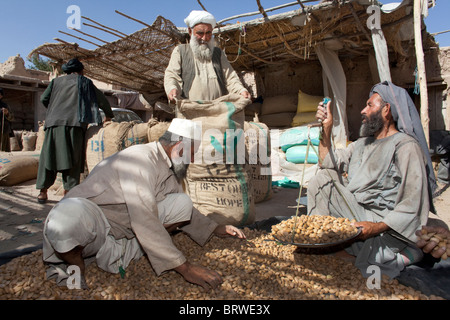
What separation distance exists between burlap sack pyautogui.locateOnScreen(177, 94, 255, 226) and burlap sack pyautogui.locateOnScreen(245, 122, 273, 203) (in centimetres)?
93

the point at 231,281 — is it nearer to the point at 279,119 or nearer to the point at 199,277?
the point at 199,277

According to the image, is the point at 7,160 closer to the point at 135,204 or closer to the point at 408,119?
the point at 135,204

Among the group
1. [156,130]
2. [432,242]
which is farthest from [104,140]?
[432,242]

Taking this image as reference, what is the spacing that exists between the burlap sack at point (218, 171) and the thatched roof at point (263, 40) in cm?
261

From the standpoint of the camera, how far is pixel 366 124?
7.73 feet

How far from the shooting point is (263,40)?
19.3ft

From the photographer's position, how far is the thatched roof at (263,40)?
4766 mm

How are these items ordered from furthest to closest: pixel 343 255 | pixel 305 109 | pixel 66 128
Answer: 1. pixel 305 109
2. pixel 66 128
3. pixel 343 255

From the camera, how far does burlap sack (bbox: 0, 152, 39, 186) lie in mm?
4789

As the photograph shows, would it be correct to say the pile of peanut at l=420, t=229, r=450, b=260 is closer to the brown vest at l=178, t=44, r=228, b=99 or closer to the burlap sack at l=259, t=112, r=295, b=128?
the brown vest at l=178, t=44, r=228, b=99

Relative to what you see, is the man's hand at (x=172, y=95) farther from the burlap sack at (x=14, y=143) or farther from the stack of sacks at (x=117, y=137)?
the burlap sack at (x=14, y=143)

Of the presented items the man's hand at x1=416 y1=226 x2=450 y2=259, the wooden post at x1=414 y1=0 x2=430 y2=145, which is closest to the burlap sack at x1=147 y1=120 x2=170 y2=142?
the man's hand at x1=416 y1=226 x2=450 y2=259

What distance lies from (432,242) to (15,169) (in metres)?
5.39

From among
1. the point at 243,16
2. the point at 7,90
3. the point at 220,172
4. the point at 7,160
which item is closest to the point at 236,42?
the point at 243,16
